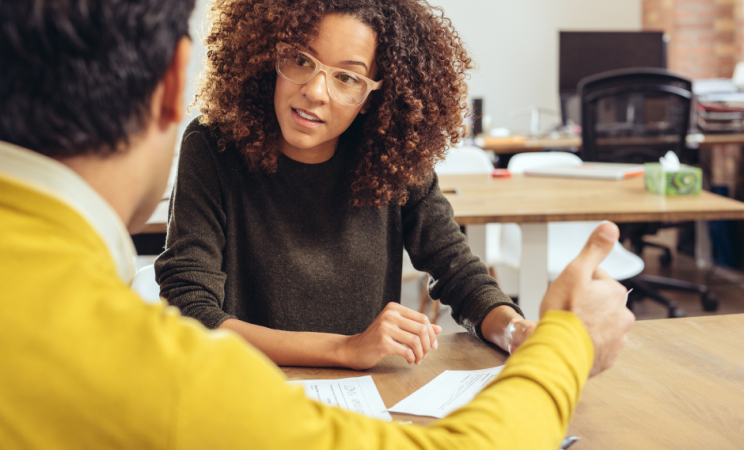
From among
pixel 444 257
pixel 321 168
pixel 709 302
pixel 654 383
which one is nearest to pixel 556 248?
pixel 709 302

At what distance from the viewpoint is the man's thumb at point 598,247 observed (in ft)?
2.30

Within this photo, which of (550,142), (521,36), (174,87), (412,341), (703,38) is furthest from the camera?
(521,36)

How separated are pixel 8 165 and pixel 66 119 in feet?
0.17

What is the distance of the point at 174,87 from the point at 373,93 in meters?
0.78

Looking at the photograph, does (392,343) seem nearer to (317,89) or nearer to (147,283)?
(317,89)

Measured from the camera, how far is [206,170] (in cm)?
117

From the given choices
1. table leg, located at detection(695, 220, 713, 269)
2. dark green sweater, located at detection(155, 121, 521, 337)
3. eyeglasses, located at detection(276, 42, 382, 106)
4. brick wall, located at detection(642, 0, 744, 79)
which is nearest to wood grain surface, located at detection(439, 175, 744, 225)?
dark green sweater, located at detection(155, 121, 521, 337)

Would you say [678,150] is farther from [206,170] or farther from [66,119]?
[66,119]

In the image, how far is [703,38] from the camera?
5.31 meters

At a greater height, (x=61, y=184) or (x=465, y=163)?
(x=61, y=184)

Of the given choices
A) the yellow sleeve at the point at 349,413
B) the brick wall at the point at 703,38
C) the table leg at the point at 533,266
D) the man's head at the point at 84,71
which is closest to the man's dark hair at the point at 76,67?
the man's head at the point at 84,71

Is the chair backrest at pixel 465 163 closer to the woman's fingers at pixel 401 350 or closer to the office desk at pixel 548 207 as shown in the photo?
the office desk at pixel 548 207

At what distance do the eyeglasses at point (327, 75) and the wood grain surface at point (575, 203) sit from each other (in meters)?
0.65

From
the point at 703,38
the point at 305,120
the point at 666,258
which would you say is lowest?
the point at 666,258
